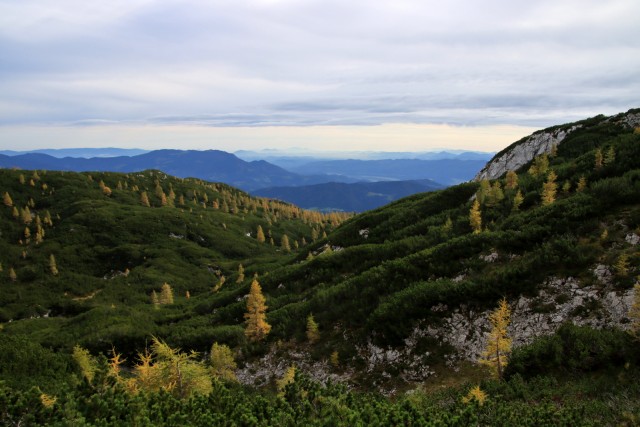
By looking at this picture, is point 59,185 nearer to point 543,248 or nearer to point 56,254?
point 56,254

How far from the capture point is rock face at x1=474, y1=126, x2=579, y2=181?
82250mm

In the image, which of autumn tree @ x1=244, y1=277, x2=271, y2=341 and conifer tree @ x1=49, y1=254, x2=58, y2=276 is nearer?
autumn tree @ x1=244, y1=277, x2=271, y2=341

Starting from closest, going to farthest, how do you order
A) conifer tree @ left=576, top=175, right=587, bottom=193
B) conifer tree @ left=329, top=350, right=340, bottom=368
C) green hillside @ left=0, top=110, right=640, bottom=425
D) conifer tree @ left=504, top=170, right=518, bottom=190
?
green hillside @ left=0, top=110, right=640, bottom=425 → conifer tree @ left=329, top=350, right=340, bottom=368 → conifer tree @ left=576, top=175, right=587, bottom=193 → conifer tree @ left=504, top=170, right=518, bottom=190

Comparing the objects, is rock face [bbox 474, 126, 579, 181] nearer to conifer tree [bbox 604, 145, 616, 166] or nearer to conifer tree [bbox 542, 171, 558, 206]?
conifer tree [bbox 604, 145, 616, 166]

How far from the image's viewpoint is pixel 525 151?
283 ft

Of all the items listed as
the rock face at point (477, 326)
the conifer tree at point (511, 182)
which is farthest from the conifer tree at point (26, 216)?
the conifer tree at point (511, 182)

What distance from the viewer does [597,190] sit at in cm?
3625

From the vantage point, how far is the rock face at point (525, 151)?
8225 centimetres

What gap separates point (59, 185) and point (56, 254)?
84480mm

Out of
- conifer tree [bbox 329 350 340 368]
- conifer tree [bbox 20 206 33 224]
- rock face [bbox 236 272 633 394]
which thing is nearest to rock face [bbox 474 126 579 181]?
rock face [bbox 236 272 633 394]

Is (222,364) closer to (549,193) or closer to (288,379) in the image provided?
(288,379)

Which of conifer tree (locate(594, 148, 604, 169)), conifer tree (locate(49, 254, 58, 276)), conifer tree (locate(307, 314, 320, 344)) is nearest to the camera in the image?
conifer tree (locate(307, 314, 320, 344))

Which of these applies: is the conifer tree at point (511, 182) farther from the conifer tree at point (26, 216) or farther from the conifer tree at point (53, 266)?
the conifer tree at point (26, 216)

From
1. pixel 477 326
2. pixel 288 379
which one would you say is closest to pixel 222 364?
pixel 288 379
